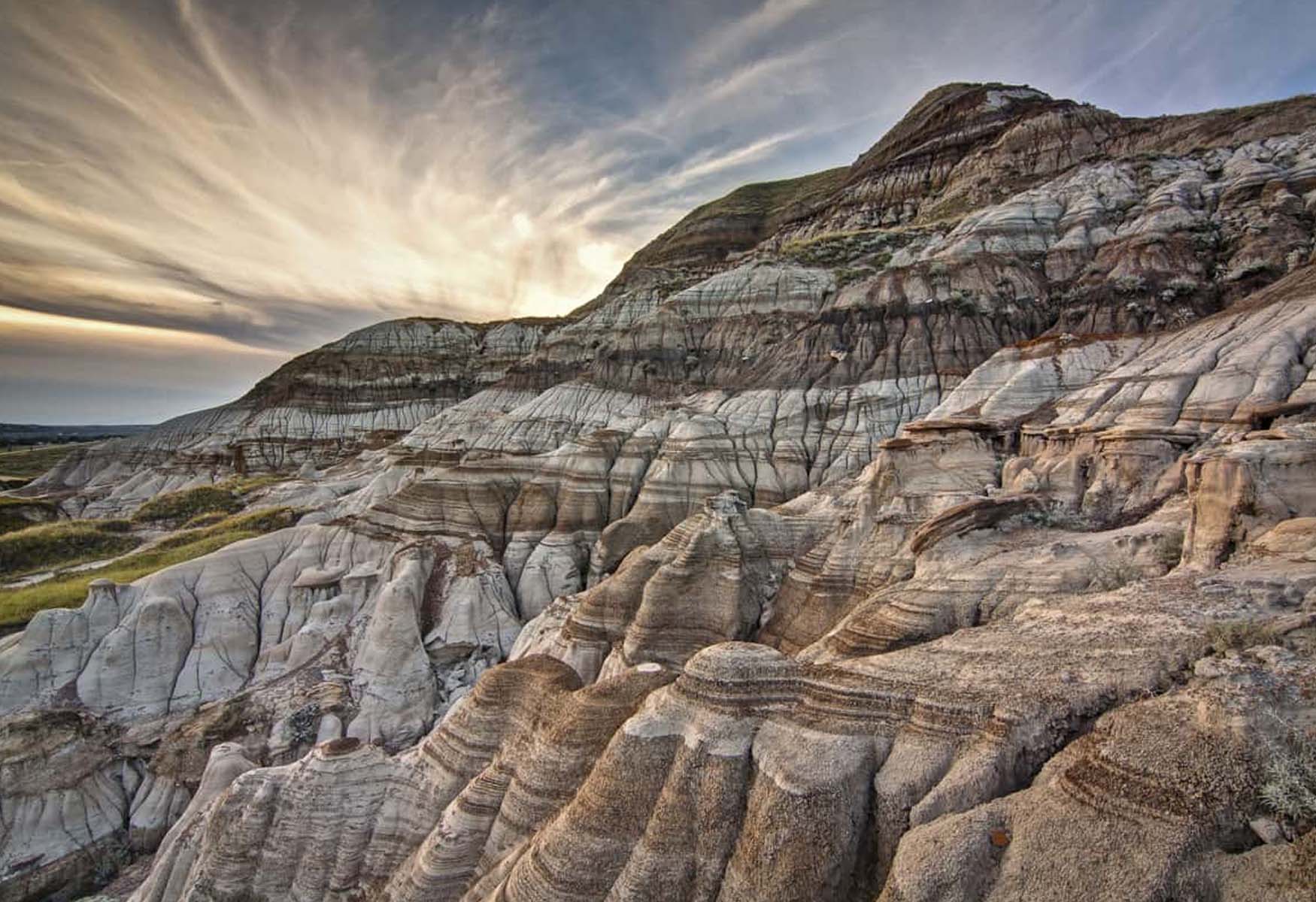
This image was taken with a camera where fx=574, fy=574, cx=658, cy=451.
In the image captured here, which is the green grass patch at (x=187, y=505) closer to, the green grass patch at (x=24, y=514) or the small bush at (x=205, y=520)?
the small bush at (x=205, y=520)

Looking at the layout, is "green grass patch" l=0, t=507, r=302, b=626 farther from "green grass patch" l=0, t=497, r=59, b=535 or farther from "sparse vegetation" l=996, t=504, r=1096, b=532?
"sparse vegetation" l=996, t=504, r=1096, b=532

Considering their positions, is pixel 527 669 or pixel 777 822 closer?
pixel 777 822

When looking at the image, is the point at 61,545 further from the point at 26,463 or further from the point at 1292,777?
the point at 26,463

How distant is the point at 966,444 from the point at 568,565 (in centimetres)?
1735

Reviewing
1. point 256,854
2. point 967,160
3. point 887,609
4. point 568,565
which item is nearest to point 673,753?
point 887,609

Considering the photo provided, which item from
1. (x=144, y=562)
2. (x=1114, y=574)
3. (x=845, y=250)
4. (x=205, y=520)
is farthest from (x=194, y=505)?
(x=845, y=250)

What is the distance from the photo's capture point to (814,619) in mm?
14992

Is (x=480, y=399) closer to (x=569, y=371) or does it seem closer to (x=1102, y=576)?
(x=569, y=371)

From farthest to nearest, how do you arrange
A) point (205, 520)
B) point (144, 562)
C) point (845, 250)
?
point (845, 250) → point (205, 520) → point (144, 562)

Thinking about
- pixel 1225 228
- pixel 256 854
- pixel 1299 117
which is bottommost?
pixel 256 854

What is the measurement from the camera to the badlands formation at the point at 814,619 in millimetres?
5875

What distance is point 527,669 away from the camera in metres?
11.9

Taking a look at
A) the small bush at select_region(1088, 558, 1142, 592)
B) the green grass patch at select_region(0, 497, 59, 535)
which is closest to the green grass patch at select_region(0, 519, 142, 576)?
the green grass patch at select_region(0, 497, 59, 535)

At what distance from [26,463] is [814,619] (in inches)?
4614
